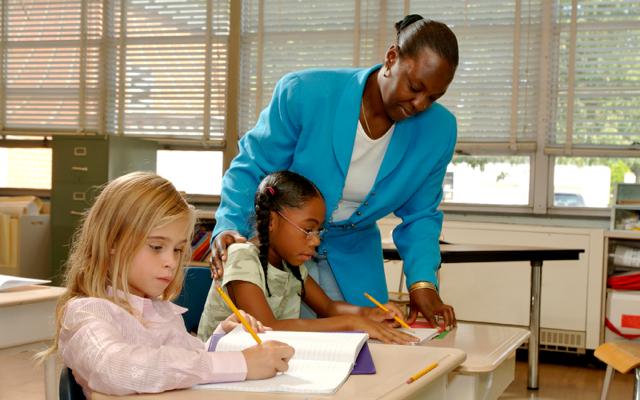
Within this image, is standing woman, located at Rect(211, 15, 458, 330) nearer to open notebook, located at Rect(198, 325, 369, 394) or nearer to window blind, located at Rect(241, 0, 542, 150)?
open notebook, located at Rect(198, 325, 369, 394)

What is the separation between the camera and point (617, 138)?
3742mm

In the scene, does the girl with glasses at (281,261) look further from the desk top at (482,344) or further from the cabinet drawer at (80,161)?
the cabinet drawer at (80,161)

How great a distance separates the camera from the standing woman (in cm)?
149

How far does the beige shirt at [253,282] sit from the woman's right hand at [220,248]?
0.03 meters

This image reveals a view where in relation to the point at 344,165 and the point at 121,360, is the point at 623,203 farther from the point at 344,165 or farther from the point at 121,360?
the point at 121,360

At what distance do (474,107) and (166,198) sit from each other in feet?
10.8

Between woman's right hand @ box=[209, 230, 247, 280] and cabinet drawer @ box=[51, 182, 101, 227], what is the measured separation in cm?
311

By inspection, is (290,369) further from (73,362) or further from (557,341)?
(557,341)

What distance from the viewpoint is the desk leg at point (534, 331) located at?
304cm

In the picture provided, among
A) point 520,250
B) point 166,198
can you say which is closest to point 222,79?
point 520,250

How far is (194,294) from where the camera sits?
1.65 metres

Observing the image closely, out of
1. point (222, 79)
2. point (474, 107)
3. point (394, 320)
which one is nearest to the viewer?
point (394, 320)

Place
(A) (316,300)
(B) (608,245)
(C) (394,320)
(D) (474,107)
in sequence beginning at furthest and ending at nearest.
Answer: (D) (474,107) → (B) (608,245) → (A) (316,300) → (C) (394,320)

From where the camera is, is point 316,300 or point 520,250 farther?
point 520,250
